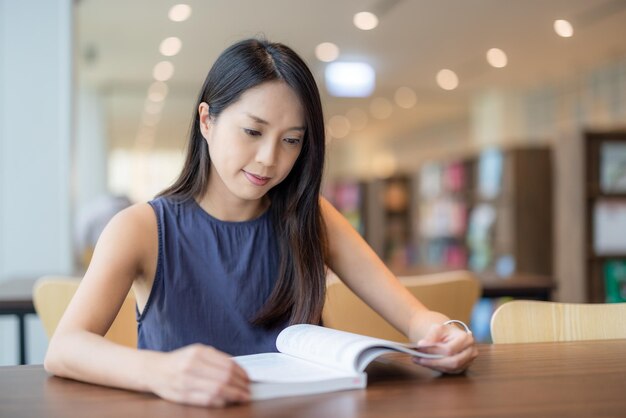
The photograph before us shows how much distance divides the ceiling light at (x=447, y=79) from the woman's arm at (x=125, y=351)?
29.8 feet

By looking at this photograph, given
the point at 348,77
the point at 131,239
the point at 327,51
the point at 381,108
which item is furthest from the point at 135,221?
the point at 381,108

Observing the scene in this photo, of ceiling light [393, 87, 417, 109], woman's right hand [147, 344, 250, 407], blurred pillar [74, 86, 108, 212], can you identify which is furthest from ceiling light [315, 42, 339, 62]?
woman's right hand [147, 344, 250, 407]

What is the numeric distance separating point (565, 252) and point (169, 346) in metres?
4.85

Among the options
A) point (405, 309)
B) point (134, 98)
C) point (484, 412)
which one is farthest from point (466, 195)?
point (484, 412)

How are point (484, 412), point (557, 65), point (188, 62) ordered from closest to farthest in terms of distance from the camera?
point (484, 412), point (188, 62), point (557, 65)

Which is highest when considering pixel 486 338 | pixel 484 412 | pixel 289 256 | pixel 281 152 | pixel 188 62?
pixel 188 62

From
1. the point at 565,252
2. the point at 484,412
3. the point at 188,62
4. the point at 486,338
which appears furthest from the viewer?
the point at 188,62

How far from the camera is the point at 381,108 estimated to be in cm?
1406

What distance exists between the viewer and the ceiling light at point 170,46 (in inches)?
316

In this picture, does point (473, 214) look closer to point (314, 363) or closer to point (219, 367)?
point (314, 363)

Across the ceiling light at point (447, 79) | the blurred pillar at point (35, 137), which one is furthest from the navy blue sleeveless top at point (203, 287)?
the ceiling light at point (447, 79)

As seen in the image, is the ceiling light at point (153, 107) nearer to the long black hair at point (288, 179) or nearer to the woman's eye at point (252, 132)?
the long black hair at point (288, 179)

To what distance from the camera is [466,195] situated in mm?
8289

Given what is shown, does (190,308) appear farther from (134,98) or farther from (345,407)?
(134,98)
